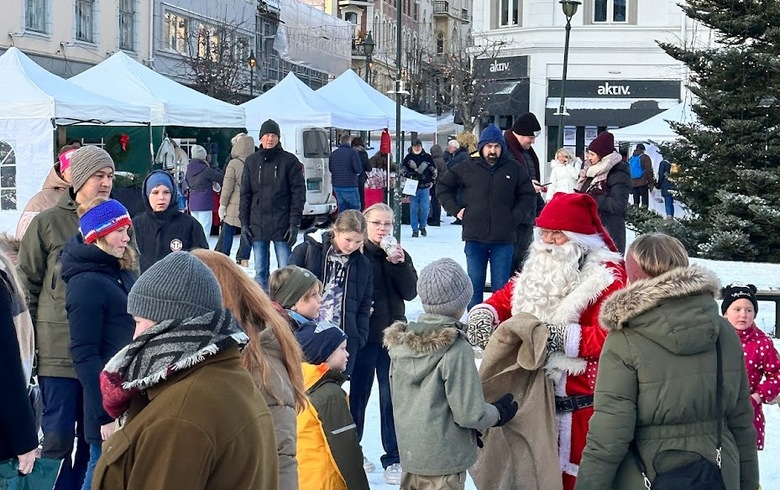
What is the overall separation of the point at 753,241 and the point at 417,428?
8.22 m

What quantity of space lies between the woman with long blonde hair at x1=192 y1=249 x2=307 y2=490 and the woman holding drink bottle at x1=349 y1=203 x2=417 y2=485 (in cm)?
285

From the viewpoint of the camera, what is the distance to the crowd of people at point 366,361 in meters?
2.55

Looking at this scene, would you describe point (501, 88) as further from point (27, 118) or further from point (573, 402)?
point (573, 402)

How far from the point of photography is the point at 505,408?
4.49 metres

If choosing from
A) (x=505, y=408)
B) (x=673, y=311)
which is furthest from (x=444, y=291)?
(x=673, y=311)

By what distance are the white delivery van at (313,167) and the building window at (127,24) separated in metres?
12.0

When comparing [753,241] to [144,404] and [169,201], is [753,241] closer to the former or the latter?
[169,201]

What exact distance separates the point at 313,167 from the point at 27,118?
6.92 m

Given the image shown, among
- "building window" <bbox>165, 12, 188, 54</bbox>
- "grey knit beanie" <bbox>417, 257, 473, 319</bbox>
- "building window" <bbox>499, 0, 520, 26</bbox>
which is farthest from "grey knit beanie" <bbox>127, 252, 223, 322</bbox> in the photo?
"building window" <bbox>499, 0, 520, 26</bbox>

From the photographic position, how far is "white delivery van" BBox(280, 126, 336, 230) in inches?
838

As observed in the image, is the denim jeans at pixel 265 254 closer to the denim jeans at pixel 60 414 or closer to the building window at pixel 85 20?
the denim jeans at pixel 60 414

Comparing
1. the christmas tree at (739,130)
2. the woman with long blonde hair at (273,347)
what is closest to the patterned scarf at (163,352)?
the woman with long blonde hair at (273,347)

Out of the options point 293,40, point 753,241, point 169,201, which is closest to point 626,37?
point 293,40

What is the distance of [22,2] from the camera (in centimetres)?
2606
